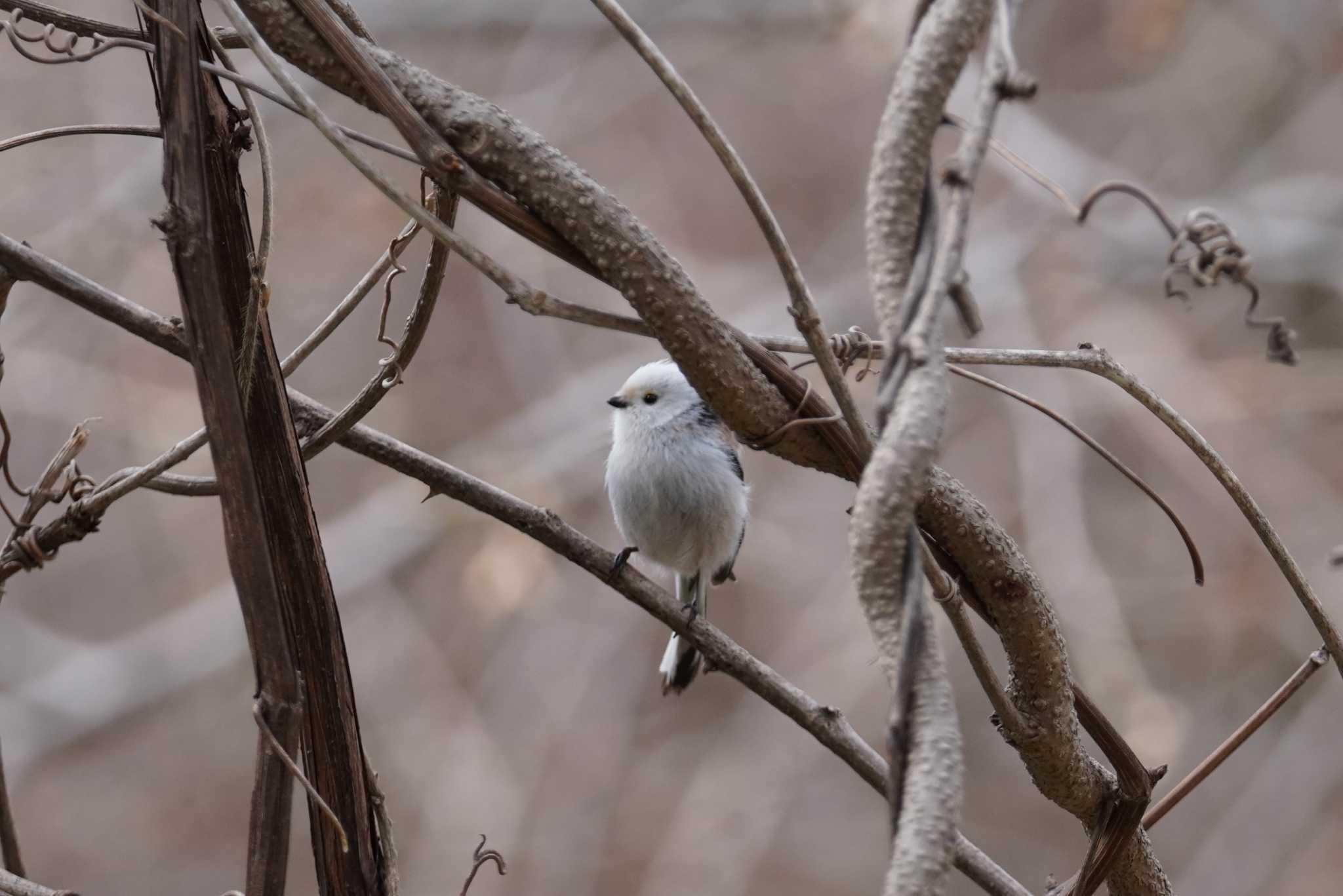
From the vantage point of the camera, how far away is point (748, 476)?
16.6 feet

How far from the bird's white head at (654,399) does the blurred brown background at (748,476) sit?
2.06 m

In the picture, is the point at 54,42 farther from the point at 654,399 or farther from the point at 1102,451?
the point at 654,399

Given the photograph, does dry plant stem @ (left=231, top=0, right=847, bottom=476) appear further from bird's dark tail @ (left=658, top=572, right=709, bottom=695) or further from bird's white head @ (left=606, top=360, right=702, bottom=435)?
bird's white head @ (left=606, top=360, right=702, bottom=435)

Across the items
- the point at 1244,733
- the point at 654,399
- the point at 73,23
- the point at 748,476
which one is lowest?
the point at 1244,733

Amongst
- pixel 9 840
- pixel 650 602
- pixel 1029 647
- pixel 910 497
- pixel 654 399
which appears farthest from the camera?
pixel 654 399

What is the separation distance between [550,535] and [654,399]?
148cm

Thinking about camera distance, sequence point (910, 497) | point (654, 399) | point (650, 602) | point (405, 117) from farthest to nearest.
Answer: point (654, 399), point (650, 602), point (405, 117), point (910, 497)

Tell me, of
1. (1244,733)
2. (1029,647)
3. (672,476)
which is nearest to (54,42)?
(1029,647)

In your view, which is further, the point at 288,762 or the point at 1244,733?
the point at 1244,733

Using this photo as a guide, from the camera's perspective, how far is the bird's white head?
2697 millimetres

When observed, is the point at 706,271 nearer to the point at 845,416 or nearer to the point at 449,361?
the point at 449,361

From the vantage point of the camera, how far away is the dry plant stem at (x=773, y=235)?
2.60ft

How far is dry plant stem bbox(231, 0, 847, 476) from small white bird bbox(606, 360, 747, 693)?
70.8 inches

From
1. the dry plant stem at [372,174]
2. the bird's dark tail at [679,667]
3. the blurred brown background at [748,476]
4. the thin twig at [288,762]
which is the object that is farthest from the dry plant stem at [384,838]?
the blurred brown background at [748,476]
